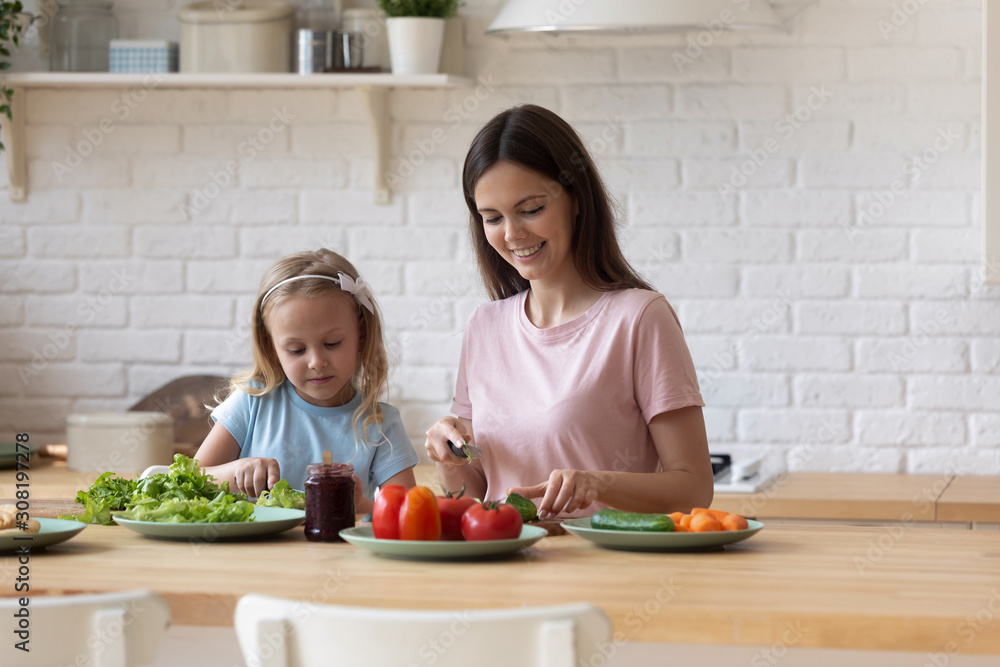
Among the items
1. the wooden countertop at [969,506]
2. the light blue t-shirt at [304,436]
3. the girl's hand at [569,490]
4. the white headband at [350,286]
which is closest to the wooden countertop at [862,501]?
the wooden countertop at [969,506]

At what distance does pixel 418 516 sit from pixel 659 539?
0.98ft

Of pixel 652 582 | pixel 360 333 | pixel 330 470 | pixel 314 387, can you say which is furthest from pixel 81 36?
pixel 652 582

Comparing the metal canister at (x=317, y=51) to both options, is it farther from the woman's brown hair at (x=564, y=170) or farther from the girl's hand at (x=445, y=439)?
the girl's hand at (x=445, y=439)

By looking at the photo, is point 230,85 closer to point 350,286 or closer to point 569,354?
point 350,286

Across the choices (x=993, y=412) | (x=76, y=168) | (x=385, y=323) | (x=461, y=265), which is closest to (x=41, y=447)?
(x=76, y=168)

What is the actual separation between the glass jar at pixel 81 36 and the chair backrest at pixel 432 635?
2.36 metres

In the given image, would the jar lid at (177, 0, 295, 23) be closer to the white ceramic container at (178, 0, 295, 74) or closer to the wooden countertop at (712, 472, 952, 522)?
the white ceramic container at (178, 0, 295, 74)

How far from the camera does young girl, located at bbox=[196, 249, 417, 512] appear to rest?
1.94 meters

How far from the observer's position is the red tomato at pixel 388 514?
135cm

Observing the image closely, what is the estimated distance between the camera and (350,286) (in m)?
2.00

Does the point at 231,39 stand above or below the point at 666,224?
above

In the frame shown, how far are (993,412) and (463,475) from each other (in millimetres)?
1528

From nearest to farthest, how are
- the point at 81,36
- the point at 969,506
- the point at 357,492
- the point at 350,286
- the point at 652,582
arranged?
the point at 652,582
the point at 357,492
the point at 350,286
the point at 969,506
the point at 81,36

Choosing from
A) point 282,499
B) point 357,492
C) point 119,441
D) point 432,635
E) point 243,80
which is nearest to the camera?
point 432,635
